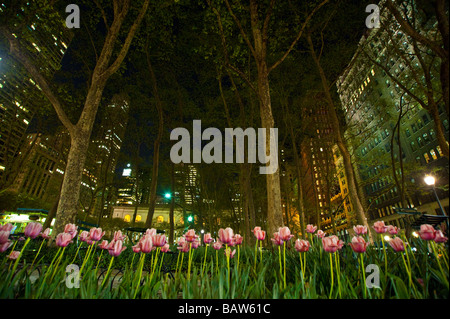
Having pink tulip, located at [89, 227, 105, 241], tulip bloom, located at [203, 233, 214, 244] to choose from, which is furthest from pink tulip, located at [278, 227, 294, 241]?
pink tulip, located at [89, 227, 105, 241]

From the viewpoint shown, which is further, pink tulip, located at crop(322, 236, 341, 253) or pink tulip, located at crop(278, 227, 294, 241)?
pink tulip, located at crop(278, 227, 294, 241)

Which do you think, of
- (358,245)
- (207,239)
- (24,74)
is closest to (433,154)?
(358,245)

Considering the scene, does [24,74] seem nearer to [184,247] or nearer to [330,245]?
[184,247]

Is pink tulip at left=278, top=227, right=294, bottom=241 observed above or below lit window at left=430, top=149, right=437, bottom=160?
below

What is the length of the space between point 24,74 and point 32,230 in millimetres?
14370

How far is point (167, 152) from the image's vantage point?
1001 inches

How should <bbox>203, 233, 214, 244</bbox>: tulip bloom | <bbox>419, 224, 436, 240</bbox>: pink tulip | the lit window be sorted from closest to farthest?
<bbox>419, 224, 436, 240</bbox>: pink tulip, <bbox>203, 233, 214, 244</bbox>: tulip bloom, the lit window

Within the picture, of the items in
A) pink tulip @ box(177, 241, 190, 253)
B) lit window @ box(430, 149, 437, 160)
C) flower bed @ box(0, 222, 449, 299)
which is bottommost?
flower bed @ box(0, 222, 449, 299)

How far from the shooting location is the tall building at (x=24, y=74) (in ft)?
34.2

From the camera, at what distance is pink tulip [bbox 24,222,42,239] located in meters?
2.70

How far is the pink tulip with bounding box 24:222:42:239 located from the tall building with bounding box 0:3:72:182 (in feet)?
34.5

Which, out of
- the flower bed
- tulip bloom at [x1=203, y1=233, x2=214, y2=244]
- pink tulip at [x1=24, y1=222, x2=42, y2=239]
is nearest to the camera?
the flower bed

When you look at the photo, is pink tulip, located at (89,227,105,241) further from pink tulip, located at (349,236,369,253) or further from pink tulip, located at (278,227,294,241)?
pink tulip, located at (349,236,369,253)

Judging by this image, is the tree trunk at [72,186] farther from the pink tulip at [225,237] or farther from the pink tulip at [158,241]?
the pink tulip at [225,237]
